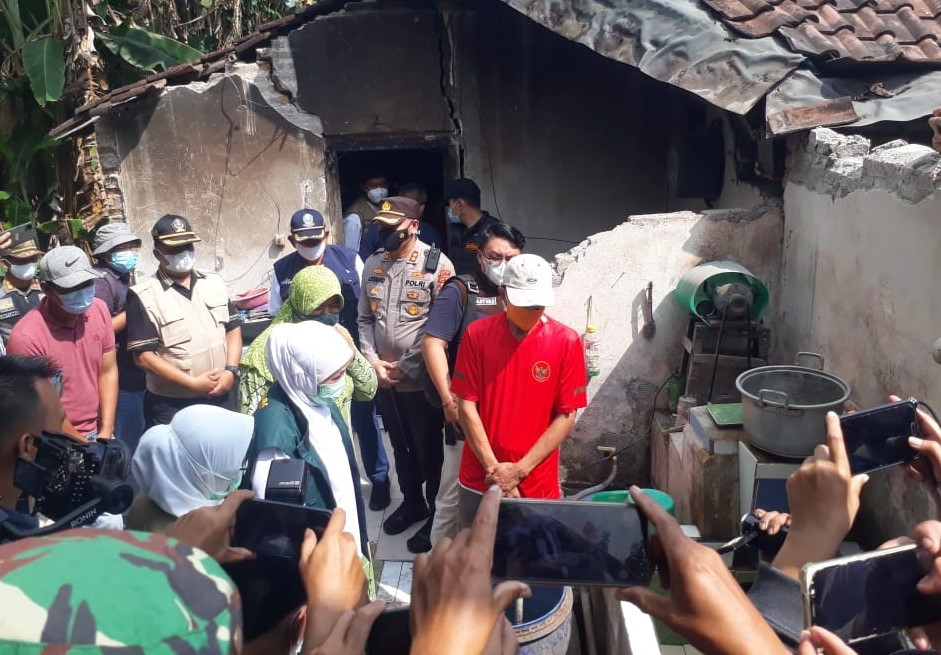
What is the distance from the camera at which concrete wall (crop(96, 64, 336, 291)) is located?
6812 millimetres

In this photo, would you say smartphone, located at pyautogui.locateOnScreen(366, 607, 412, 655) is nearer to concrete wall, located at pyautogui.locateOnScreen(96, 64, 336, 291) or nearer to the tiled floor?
the tiled floor

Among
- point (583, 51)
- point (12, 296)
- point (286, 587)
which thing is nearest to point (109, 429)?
point (12, 296)

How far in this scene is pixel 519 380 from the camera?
3148 mm

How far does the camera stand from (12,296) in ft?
14.5

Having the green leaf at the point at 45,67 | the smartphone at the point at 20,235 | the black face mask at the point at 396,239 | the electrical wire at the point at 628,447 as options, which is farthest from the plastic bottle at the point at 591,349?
the green leaf at the point at 45,67

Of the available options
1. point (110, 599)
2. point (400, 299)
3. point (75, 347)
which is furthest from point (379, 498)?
point (110, 599)

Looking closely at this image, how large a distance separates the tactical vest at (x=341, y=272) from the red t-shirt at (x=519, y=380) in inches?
70.7

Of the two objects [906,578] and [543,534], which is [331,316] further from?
[906,578]

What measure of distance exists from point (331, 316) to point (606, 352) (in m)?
1.94

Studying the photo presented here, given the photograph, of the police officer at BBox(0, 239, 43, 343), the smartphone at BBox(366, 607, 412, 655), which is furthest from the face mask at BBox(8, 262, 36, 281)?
the smartphone at BBox(366, 607, 412, 655)

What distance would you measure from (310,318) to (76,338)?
1208mm

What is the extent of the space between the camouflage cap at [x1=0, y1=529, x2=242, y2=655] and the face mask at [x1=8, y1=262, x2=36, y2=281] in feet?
14.2

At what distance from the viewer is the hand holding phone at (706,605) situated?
1193mm

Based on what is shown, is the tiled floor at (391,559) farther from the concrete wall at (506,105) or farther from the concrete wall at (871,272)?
the concrete wall at (506,105)
